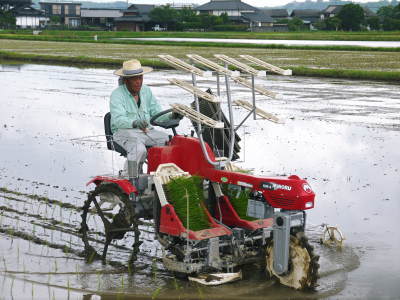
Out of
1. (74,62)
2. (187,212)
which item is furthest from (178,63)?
(74,62)

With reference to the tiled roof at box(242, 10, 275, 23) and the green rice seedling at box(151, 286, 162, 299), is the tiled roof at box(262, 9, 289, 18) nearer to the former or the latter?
the tiled roof at box(242, 10, 275, 23)

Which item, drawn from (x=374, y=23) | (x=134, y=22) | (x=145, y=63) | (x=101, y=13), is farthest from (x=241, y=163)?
(x=101, y=13)

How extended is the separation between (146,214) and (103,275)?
0.72 m

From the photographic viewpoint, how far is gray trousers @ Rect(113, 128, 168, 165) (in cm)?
700

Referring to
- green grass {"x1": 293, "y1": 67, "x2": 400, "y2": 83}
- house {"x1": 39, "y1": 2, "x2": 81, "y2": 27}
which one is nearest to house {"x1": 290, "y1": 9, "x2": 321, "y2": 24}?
house {"x1": 39, "y1": 2, "x2": 81, "y2": 27}

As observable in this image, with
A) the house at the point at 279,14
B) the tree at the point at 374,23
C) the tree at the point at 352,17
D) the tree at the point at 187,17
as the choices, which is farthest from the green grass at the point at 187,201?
the house at the point at 279,14

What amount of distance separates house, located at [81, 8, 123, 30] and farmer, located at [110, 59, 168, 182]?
11057 cm

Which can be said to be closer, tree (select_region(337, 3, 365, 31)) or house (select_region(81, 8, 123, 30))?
tree (select_region(337, 3, 365, 31))

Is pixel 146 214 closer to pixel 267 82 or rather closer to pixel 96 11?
pixel 267 82

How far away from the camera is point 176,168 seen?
22.3 ft

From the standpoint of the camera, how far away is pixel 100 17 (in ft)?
391

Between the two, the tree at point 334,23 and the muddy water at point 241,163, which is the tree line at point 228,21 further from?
the muddy water at point 241,163

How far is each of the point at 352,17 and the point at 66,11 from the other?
6201 cm

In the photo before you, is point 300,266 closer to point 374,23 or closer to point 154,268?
point 154,268
